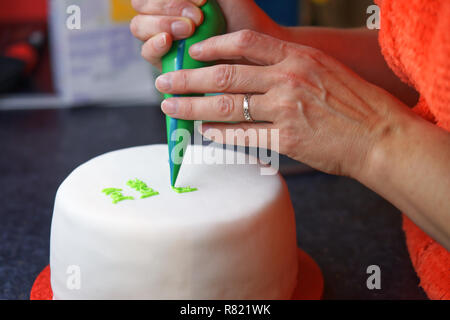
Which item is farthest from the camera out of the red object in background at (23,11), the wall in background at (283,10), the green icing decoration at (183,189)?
the red object in background at (23,11)

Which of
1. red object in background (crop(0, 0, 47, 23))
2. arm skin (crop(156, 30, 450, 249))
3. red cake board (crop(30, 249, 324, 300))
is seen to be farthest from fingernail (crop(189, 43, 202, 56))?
red object in background (crop(0, 0, 47, 23))

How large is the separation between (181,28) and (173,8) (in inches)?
2.2

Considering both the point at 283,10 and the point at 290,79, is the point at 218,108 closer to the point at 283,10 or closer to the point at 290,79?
the point at 290,79

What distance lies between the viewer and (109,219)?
60cm

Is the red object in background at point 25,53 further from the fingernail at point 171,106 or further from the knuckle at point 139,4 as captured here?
the fingernail at point 171,106

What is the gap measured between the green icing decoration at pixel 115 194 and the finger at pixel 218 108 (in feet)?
0.43

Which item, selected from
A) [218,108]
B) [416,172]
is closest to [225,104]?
[218,108]

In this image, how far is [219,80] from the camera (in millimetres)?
648

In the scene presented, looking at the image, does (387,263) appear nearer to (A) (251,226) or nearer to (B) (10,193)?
(A) (251,226)

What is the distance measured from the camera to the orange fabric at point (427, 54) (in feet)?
1.88

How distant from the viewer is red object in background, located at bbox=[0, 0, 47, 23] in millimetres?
1801

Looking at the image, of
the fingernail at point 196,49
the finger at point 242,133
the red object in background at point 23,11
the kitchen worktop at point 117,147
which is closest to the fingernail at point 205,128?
the finger at point 242,133

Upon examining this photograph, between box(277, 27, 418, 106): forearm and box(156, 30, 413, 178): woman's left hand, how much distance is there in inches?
11.1
